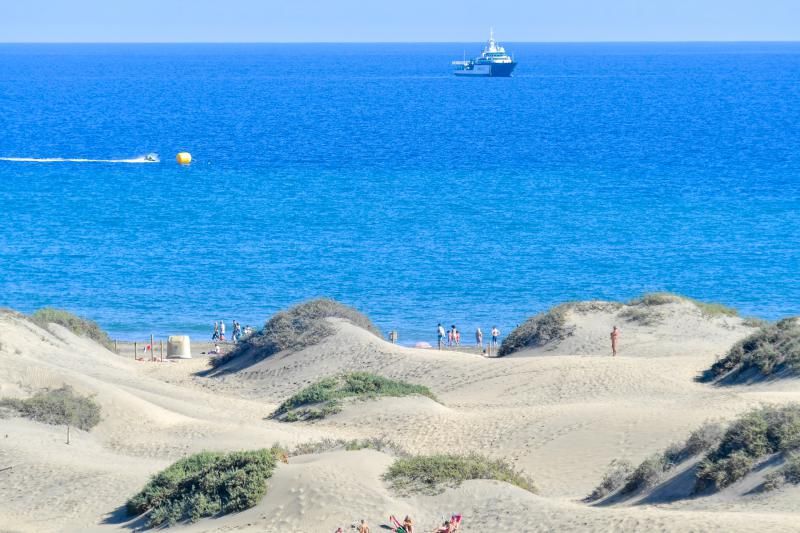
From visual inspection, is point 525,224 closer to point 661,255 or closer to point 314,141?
point 661,255

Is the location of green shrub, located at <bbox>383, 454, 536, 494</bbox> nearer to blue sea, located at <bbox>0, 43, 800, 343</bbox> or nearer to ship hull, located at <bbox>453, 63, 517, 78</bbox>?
blue sea, located at <bbox>0, 43, 800, 343</bbox>

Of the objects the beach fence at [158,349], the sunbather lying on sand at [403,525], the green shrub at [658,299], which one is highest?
the sunbather lying on sand at [403,525]

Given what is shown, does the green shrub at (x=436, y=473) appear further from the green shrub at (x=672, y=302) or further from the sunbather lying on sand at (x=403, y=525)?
the green shrub at (x=672, y=302)

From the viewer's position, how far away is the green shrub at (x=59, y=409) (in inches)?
935

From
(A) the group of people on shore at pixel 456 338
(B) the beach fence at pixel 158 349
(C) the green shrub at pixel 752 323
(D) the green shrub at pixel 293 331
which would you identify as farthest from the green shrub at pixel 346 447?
(A) the group of people on shore at pixel 456 338

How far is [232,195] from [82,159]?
68.8ft

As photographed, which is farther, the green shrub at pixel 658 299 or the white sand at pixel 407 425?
the green shrub at pixel 658 299

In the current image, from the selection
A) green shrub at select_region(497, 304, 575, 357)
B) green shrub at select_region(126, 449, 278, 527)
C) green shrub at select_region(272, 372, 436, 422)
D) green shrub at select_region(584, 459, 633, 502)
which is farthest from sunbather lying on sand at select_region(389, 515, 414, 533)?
green shrub at select_region(497, 304, 575, 357)

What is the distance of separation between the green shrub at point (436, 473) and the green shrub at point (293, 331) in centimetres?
1505

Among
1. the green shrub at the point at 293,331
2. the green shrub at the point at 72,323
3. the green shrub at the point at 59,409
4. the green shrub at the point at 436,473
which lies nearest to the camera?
the green shrub at the point at 436,473

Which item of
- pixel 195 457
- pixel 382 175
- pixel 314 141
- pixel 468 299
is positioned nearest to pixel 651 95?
pixel 314 141

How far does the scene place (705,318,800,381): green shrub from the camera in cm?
2569

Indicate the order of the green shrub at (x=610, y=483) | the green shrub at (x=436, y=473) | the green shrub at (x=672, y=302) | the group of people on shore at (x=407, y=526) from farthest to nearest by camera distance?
the green shrub at (x=672, y=302) < the green shrub at (x=610, y=483) < the green shrub at (x=436, y=473) < the group of people on shore at (x=407, y=526)

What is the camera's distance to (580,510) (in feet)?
53.7
